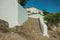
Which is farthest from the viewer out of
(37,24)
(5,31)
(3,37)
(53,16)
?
(53,16)

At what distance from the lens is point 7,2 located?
21969 mm

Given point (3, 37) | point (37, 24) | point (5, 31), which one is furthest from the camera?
point (37, 24)

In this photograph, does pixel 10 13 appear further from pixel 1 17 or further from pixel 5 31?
pixel 5 31

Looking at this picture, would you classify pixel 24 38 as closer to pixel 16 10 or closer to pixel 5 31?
pixel 5 31

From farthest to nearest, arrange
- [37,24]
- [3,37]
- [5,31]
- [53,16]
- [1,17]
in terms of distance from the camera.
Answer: [53,16], [37,24], [1,17], [5,31], [3,37]

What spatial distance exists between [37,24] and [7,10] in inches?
295

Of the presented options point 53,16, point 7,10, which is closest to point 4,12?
point 7,10

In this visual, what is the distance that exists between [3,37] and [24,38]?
7.37ft

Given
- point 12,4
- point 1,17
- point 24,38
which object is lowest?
point 24,38

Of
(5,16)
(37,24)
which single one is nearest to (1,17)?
(5,16)

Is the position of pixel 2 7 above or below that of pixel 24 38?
above

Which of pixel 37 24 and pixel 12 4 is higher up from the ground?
pixel 12 4

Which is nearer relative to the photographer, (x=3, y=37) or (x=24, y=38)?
(x=3, y=37)

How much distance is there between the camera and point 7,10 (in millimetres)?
21938
